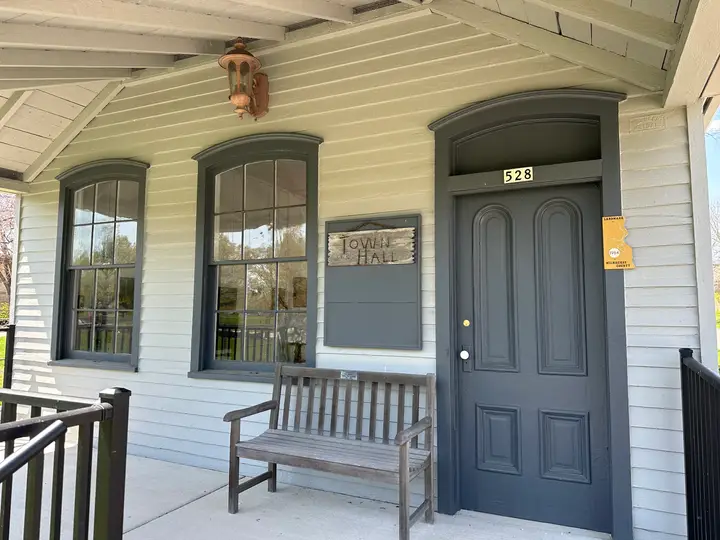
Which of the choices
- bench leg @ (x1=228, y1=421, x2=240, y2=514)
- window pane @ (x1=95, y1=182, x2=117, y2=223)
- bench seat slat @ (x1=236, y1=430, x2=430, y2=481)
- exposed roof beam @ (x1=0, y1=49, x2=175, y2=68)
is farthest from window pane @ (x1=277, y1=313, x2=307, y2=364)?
exposed roof beam @ (x1=0, y1=49, x2=175, y2=68)

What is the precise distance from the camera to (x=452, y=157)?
10.8 ft

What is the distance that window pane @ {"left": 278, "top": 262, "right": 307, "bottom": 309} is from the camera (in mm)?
3762

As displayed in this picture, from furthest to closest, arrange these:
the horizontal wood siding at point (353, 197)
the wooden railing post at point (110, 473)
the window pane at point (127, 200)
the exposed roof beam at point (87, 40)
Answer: the window pane at point (127, 200) < the exposed roof beam at point (87, 40) < the horizontal wood siding at point (353, 197) < the wooden railing post at point (110, 473)

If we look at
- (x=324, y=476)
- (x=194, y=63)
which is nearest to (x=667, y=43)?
(x=324, y=476)

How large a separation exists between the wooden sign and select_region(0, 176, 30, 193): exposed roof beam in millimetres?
3437

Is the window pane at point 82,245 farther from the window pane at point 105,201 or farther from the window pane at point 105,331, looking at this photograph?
the window pane at point 105,331

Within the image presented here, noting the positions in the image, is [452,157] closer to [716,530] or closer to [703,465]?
[703,465]

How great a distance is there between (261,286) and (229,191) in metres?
0.85

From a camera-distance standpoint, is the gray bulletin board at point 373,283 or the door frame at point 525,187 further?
the gray bulletin board at point 373,283

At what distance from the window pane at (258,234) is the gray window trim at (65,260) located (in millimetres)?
1002

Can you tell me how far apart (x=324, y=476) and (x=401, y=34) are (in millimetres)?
3020

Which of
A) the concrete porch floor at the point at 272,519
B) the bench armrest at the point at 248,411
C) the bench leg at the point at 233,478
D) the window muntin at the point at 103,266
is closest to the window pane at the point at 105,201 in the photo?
the window muntin at the point at 103,266

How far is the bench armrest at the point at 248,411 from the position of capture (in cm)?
306

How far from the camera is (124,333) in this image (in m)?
4.55
